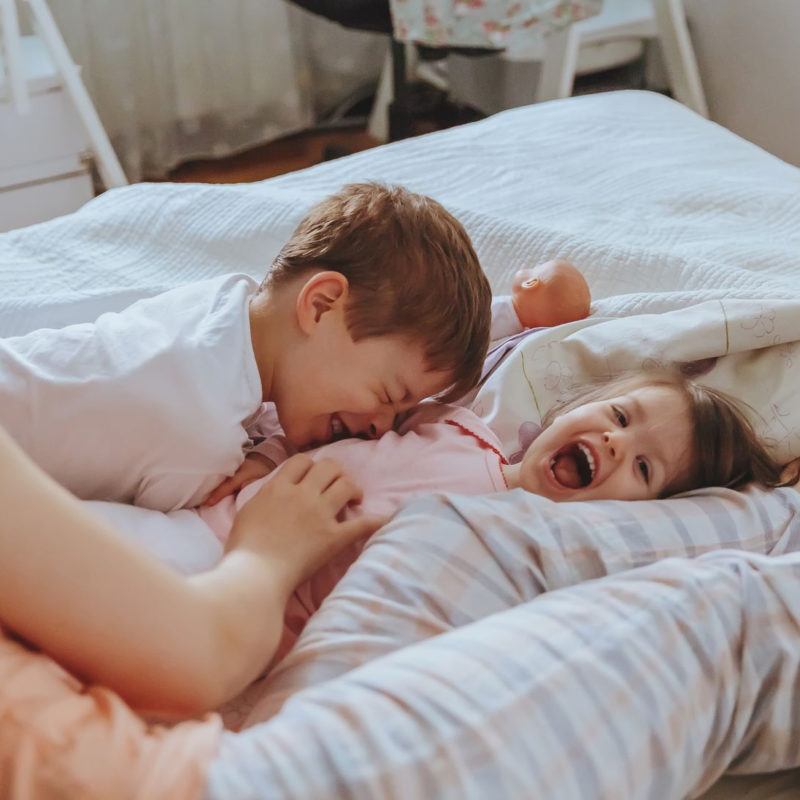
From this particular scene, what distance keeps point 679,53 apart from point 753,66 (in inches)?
7.3

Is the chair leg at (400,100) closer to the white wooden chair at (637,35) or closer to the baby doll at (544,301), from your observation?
the white wooden chair at (637,35)

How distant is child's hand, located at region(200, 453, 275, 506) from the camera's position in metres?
0.97

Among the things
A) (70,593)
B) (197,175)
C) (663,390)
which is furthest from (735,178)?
(197,175)

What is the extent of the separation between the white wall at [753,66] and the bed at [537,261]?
2.80 feet

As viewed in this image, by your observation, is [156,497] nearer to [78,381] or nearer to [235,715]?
[78,381]

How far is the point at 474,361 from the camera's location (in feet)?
3.55

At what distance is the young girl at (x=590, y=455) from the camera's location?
99 cm

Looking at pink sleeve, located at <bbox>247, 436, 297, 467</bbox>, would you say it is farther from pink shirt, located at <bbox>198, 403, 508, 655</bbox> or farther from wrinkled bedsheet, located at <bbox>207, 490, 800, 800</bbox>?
wrinkled bedsheet, located at <bbox>207, 490, 800, 800</bbox>

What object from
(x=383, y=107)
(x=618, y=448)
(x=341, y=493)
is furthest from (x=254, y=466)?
(x=383, y=107)

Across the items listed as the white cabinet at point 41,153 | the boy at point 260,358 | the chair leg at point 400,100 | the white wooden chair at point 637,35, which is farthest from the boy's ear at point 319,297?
the chair leg at point 400,100

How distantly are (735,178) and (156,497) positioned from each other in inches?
42.3

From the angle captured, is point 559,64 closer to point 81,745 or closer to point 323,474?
point 323,474

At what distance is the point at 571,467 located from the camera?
41.3 inches

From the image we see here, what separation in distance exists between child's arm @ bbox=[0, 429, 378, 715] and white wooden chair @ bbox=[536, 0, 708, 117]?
85.6 inches
